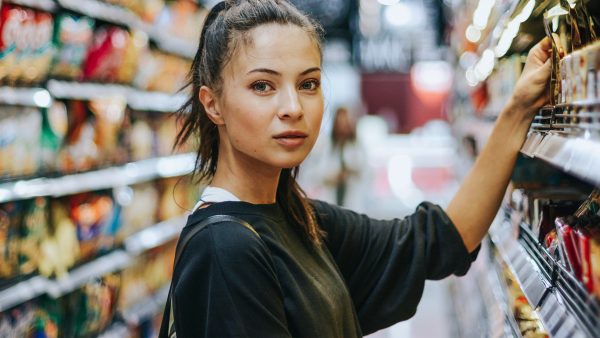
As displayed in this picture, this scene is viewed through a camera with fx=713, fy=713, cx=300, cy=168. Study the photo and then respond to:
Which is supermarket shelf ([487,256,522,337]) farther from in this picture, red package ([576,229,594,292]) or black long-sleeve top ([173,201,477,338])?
red package ([576,229,594,292])

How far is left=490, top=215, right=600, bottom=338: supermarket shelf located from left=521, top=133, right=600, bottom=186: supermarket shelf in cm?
19

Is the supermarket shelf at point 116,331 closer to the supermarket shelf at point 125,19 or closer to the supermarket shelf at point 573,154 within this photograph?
the supermarket shelf at point 125,19

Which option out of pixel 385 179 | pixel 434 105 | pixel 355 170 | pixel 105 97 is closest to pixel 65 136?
pixel 105 97

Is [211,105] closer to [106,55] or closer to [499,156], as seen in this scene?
[499,156]

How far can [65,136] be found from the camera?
305cm

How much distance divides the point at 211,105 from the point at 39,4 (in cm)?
158

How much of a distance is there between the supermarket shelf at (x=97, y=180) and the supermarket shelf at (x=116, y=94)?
1.06 ft

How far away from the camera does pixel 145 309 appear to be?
3857 mm

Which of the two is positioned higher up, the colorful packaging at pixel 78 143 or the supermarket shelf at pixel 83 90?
the supermarket shelf at pixel 83 90

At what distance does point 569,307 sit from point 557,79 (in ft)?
1.49

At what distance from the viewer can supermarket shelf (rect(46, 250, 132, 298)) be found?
282 centimetres

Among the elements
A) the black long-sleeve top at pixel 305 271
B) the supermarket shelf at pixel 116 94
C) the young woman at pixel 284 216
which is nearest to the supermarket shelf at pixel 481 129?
the young woman at pixel 284 216

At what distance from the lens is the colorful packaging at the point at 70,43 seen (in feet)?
9.48

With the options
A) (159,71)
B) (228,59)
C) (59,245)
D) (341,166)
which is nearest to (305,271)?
(228,59)
